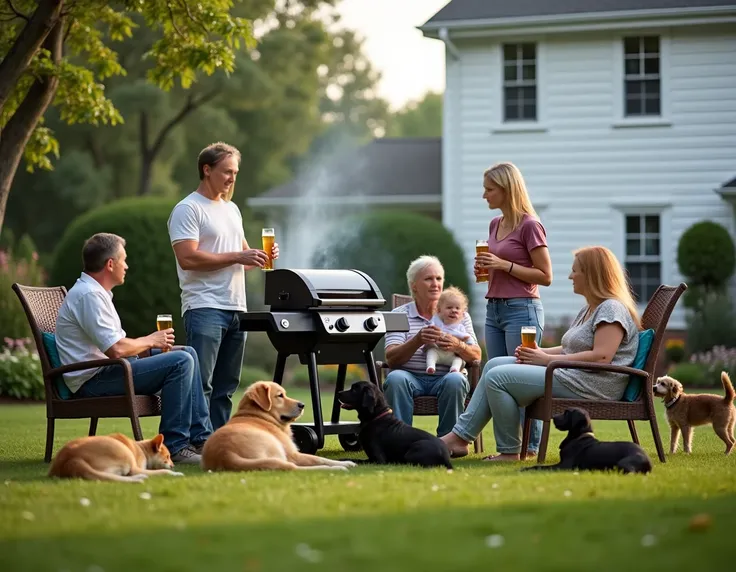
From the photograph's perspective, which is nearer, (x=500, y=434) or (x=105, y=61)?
(x=500, y=434)

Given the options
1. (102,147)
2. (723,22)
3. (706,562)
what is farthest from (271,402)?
(102,147)

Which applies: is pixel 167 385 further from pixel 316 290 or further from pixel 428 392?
pixel 428 392

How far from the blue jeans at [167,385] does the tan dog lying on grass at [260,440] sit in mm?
545

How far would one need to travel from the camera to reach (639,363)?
6793mm

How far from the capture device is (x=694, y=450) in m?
8.09

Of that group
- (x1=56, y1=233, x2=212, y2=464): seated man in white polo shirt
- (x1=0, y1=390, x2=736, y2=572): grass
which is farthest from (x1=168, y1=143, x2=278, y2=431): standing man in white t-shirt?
(x1=0, y1=390, x2=736, y2=572): grass

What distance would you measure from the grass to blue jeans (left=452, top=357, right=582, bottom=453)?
69cm

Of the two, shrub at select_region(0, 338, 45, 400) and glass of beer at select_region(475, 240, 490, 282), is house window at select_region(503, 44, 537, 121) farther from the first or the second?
glass of beer at select_region(475, 240, 490, 282)

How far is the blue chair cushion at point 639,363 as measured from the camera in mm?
6762

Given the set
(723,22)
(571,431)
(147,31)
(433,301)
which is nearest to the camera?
(571,431)

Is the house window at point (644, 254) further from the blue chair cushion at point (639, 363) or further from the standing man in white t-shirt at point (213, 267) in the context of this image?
the standing man in white t-shirt at point (213, 267)

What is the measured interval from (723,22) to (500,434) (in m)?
13.1

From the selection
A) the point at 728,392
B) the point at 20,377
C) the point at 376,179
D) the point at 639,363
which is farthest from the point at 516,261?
the point at 376,179

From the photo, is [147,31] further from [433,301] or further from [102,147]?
[433,301]
